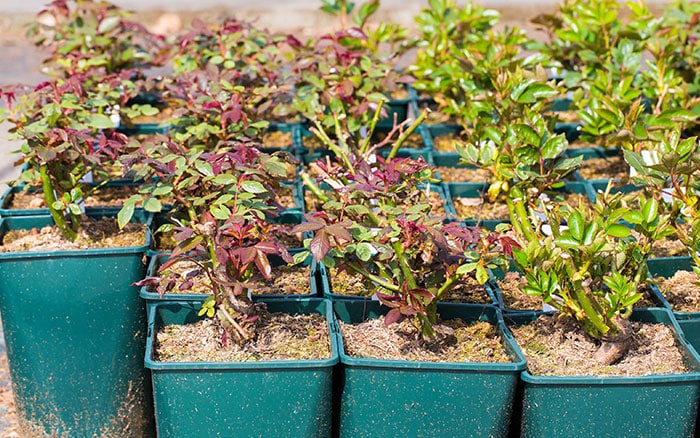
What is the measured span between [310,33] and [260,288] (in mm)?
5029

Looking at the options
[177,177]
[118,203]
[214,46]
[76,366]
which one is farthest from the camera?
[214,46]

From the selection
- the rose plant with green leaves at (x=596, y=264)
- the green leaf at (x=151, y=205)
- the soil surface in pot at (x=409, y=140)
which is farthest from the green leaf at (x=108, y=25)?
the rose plant with green leaves at (x=596, y=264)

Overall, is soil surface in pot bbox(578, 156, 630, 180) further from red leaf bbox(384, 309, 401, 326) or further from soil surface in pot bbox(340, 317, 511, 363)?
red leaf bbox(384, 309, 401, 326)

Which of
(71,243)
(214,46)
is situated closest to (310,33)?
(214,46)

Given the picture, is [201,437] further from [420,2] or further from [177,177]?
[420,2]

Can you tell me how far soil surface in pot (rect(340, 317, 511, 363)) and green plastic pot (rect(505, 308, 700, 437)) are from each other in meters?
0.14

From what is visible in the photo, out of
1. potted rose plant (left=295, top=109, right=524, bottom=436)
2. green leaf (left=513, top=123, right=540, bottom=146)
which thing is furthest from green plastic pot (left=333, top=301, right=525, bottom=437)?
green leaf (left=513, top=123, right=540, bottom=146)

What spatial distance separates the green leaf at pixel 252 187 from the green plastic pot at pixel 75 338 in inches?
18.5

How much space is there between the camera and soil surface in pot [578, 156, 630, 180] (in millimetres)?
3209

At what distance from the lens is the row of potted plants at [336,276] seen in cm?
200

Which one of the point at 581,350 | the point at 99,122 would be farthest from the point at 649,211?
the point at 99,122

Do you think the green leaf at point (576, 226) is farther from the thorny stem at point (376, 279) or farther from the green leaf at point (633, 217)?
the thorny stem at point (376, 279)

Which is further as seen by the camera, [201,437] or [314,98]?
[314,98]

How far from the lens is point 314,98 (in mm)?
2955
